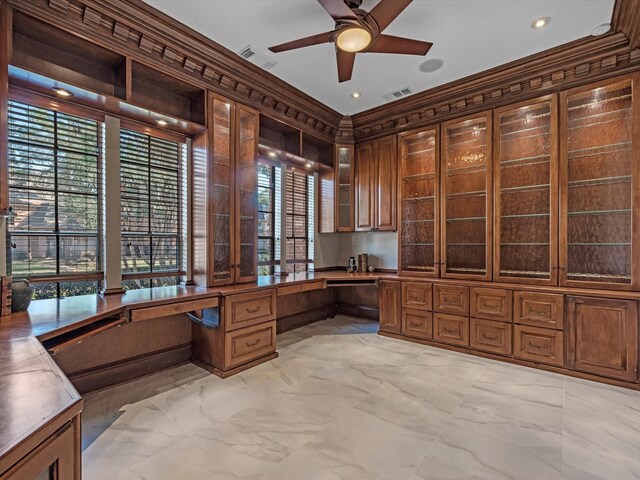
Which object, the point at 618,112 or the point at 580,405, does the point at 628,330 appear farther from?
the point at 618,112

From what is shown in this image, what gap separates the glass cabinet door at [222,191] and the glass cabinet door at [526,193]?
307 cm

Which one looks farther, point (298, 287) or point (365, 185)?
point (365, 185)

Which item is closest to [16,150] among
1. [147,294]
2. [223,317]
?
[147,294]

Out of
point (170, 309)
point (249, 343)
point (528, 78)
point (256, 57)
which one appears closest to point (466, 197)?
point (528, 78)

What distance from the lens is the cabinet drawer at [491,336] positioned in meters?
3.49

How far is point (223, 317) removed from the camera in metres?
3.09

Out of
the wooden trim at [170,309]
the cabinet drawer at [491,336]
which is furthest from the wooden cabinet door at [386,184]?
the wooden trim at [170,309]

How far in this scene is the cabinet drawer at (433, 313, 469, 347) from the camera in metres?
3.78

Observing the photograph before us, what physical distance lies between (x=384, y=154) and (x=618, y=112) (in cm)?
252

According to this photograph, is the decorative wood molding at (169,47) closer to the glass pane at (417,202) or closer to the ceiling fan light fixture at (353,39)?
the ceiling fan light fixture at (353,39)

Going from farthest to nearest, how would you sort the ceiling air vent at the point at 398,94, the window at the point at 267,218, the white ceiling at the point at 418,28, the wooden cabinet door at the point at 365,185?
the wooden cabinet door at the point at 365,185
the window at the point at 267,218
the ceiling air vent at the point at 398,94
the white ceiling at the point at 418,28

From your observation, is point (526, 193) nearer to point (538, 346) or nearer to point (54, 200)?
point (538, 346)

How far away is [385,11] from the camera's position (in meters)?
2.13

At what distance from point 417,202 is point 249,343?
287cm
